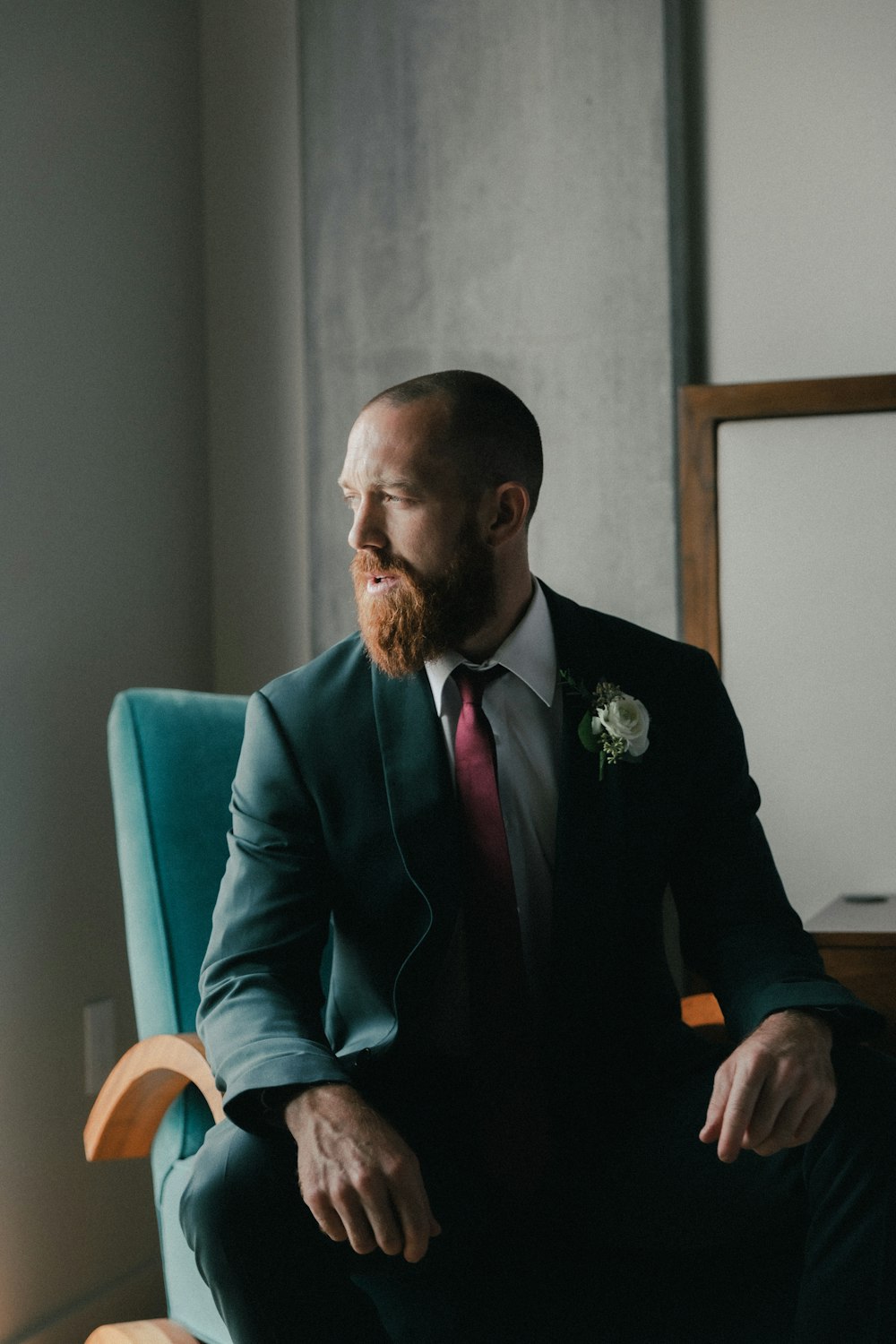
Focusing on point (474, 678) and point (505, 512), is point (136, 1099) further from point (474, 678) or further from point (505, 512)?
point (505, 512)

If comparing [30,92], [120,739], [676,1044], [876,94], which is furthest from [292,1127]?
[876,94]

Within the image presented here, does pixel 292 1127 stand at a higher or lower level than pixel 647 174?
lower

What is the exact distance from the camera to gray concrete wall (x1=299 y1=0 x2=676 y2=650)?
2518mm

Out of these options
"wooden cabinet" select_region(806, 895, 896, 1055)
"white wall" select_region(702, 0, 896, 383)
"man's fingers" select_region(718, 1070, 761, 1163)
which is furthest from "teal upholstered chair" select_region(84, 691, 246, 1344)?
"white wall" select_region(702, 0, 896, 383)

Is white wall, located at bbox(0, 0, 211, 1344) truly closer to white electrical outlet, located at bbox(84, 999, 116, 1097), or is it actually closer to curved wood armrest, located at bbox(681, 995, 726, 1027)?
white electrical outlet, located at bbox(84, 999, 116, 1097)

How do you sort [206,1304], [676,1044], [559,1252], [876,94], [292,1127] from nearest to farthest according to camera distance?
[292,1127]
[559,1252]
[676,1044]
[206,1304]
[876,94]

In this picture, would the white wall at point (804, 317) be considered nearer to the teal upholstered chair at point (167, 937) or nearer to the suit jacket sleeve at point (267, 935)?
the teal upholstered chair at point (167, 937)

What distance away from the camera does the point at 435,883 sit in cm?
153

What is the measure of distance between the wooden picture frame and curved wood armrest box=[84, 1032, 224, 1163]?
44.8 inches

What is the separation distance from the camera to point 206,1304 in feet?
5.81

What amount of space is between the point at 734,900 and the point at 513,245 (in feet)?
4.84

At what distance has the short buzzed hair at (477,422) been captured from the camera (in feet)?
5.43

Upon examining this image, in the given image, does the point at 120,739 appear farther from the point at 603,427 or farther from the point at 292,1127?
the point at 603,427

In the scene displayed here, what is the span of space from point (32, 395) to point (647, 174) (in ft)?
3.69
